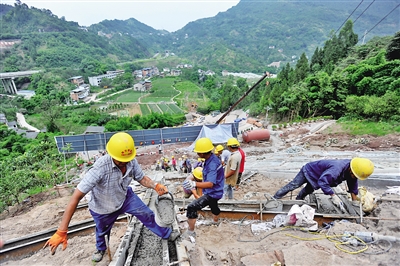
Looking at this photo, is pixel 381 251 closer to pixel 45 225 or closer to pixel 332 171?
pixel 332 171

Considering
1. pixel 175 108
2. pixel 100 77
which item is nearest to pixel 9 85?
pixel 100 77

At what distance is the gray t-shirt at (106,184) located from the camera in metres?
2.34

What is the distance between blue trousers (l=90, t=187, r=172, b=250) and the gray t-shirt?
0.35 ft

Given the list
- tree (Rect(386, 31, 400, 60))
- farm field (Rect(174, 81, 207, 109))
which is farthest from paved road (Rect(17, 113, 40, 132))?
tree (Rect(386, 31, 400, 60))

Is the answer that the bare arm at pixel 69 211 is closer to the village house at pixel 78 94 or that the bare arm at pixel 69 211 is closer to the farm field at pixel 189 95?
the farm field at pixel 189 95

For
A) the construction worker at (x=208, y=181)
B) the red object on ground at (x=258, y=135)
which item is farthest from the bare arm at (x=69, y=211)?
the red object on ground at (x=258, y=135)

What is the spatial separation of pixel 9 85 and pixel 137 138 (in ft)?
234

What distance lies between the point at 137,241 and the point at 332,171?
3.25 metres

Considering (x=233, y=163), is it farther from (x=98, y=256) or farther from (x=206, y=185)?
(x=98, y=256)

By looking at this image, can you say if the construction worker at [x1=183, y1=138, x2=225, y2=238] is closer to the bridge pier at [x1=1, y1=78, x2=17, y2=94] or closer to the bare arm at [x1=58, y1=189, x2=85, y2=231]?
the bare arm at [x1=58, y1=189, x2=85, y2=231]

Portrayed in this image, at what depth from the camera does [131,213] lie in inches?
109

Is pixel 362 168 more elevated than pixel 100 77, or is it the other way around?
pixel 362 168

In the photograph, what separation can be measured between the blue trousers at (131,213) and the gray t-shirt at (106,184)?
0.11 meters

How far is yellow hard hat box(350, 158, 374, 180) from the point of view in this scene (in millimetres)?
3216
